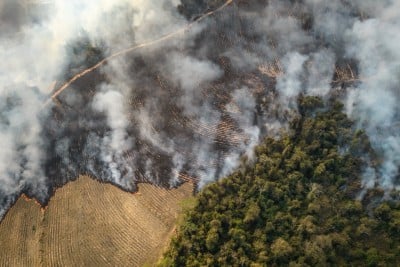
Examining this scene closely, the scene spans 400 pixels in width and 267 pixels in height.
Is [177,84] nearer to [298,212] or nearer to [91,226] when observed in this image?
[91,226]

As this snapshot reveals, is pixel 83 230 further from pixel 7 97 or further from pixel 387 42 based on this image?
pixel 387 42

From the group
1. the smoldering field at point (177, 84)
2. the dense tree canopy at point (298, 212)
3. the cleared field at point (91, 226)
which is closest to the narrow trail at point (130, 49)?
the smoldering field at point (177, 84)

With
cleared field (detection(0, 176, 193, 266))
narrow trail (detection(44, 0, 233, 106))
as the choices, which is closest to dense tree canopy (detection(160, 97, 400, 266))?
cleared field (detection(0, 176, 193, 266))

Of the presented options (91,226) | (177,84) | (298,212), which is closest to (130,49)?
(177,84)

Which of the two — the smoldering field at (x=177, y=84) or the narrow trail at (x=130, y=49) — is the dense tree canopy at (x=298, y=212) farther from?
the narrow trail at (x=130, y=49)

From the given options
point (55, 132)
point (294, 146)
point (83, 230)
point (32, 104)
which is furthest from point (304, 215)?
point (32, 104)
